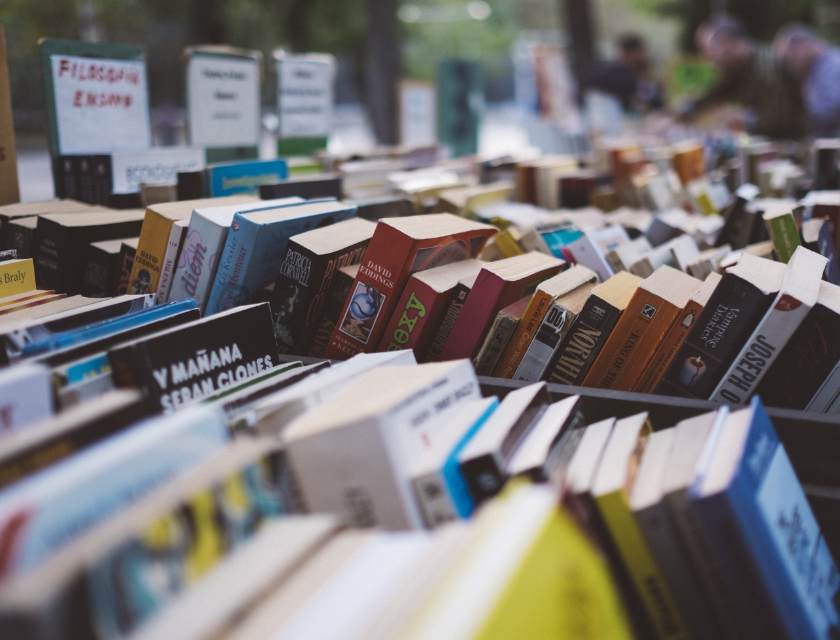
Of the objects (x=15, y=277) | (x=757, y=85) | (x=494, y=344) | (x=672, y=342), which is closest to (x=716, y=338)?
(x=672, y=342)

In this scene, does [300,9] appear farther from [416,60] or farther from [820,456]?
[820,456]

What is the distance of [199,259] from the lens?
6.10 ft

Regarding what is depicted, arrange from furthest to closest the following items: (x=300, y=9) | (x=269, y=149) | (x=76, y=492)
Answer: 1. (x=300, y=9)
2. (x=269, y=149)
3. (x=76, y=492)

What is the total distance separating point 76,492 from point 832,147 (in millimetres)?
3810

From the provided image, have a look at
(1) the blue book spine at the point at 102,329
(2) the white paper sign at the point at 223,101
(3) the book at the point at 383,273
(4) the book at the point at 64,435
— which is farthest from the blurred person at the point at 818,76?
(4) the book at the point at 64,435

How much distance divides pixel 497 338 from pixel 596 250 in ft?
2.08

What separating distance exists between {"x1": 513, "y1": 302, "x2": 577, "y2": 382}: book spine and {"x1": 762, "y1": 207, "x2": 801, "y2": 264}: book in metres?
A: 0.81

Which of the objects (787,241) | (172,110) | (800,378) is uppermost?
(172,110)

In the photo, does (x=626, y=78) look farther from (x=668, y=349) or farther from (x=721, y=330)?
(x=721, y=330)

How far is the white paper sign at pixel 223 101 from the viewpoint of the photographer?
11.4 ft

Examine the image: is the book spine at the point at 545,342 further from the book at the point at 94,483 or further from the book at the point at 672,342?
the book at the point at 94,483

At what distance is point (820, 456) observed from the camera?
1406mm

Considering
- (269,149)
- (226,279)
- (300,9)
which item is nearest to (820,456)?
(226,279)

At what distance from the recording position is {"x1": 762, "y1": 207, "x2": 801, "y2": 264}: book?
203cm
